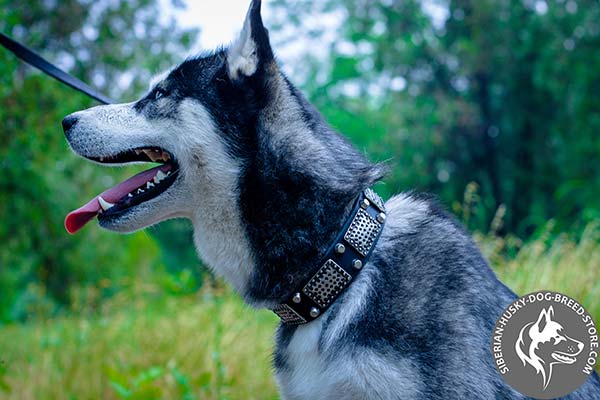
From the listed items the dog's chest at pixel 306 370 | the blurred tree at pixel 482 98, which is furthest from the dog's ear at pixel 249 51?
the blurred tree at pixel 482 98

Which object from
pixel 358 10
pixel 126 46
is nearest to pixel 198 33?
pixel 126 46

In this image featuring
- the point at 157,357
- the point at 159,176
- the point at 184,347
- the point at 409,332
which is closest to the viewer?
the point at 409,332

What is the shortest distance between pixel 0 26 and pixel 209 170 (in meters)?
3.00

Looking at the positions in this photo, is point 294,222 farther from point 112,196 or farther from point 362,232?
point 112,196

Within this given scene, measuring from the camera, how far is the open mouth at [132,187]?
2.48 metres

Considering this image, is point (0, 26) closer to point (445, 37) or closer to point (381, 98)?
point (445, 37)

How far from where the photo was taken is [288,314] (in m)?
2.27

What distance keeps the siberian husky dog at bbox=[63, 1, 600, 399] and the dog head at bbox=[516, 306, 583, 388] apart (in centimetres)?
13

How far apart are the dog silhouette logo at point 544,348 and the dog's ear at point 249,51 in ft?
4.37

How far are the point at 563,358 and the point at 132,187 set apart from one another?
1803mm

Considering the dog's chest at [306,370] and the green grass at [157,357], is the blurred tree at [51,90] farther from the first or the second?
the dog's chest at [306,370]

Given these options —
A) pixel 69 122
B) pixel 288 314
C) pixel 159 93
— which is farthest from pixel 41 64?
pixel 288 314

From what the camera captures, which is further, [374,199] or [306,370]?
[374,199]

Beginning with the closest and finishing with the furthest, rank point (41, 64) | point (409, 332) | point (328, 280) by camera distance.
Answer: point (409, 332)
point (328, 280)
point (41, 64)
